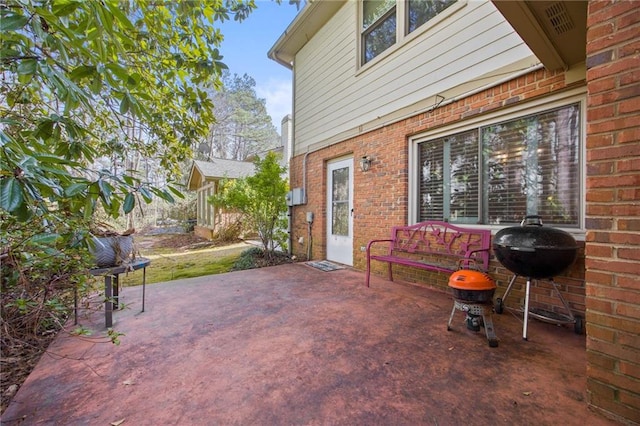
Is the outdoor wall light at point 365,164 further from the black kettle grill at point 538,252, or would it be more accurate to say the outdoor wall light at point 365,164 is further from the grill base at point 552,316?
the grill base at point 552,316

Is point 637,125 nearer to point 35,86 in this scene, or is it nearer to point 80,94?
point 80,94

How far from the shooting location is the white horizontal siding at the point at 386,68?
127 inches

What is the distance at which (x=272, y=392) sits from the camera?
5.48ft

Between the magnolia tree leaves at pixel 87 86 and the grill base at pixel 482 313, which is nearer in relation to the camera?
the magnolia tree leaves at pixel 87 86

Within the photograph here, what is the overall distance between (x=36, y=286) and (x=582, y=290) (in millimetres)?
4747

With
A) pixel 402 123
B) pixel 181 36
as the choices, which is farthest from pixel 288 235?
pixel 181 36

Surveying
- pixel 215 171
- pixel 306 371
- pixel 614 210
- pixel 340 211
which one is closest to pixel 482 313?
pixel 614 210

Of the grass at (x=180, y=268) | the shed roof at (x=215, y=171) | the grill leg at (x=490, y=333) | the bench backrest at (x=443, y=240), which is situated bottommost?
the grass at (x=180, y=268)

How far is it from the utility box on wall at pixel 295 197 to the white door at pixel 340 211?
0.86m

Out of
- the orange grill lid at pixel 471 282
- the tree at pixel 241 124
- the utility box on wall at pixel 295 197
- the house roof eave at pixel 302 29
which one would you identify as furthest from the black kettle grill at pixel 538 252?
the tree at pixel 241 124

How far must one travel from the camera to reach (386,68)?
4500 mm

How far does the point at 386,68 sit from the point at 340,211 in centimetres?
275

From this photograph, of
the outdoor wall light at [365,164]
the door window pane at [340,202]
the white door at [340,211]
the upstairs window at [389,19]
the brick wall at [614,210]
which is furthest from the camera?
the door window pane at [340,202]

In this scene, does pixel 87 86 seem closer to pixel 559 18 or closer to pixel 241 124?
pixel 559 18
